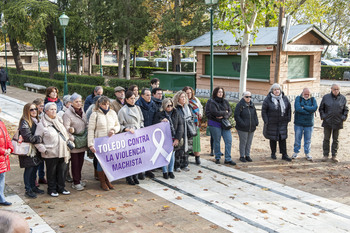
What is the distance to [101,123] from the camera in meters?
7.34

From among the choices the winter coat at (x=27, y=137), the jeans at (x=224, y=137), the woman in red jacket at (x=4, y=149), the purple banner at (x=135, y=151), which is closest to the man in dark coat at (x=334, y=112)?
the jeans at (x=224, y=137)

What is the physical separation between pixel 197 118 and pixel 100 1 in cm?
2632

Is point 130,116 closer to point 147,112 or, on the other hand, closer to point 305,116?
point 147,112

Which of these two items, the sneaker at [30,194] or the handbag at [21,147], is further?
the sneaker at [30,194]

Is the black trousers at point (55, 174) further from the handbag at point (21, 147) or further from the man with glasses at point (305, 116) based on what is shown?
the man with glasses at point (305, 116)

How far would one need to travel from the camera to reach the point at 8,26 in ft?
93.4

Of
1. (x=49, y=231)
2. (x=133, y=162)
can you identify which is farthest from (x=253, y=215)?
(x=49, y=231)

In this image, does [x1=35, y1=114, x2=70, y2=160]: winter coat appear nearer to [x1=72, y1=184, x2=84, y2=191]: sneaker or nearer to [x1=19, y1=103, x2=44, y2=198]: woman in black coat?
[x1=19, y1=103, x2=44, y2=198]: woman in black coat

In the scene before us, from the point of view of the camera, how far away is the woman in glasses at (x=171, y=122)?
8.27m

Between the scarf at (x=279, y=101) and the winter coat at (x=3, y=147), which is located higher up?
the scarf at (x=279, y=101)

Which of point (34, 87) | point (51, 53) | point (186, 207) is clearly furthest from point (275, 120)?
point (51, 53)

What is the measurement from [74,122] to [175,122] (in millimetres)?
2198

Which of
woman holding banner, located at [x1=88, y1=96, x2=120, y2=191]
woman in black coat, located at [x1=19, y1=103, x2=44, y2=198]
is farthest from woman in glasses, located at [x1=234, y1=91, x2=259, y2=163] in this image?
woman in black coat, located at [x1=19, y1=103, x2=44, y2=198]

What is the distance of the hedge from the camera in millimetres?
35050
